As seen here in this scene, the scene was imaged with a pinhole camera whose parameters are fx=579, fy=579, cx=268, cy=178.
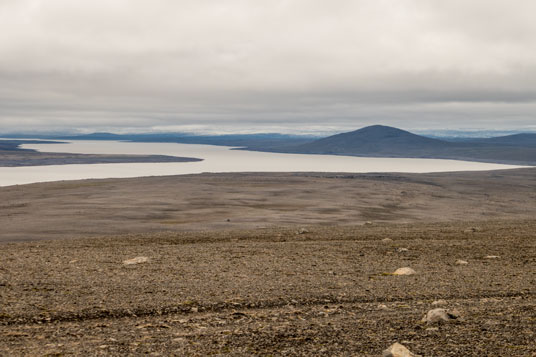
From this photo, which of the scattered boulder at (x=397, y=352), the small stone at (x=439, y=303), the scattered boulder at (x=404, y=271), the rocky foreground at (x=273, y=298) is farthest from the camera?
the scattered boulder at (x=404, y=271)

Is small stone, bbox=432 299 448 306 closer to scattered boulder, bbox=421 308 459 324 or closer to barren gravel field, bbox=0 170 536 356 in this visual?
barren gravel field, bbox=0 170 536 356

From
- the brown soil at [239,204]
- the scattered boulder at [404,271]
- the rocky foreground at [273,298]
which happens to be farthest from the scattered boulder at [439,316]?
the brown soil at [239,204]

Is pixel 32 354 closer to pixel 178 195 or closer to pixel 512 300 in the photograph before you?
pixel 512 300

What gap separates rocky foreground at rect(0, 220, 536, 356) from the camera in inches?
349

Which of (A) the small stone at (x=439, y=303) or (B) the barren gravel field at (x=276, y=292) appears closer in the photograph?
(B) the barren gravel field at (x=276, y=292)

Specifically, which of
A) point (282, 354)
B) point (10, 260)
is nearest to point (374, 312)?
point (282, 354)

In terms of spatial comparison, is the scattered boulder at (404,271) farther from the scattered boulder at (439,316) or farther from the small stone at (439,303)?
the scattered boulder at (439,316)

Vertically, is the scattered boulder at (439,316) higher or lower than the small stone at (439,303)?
higher

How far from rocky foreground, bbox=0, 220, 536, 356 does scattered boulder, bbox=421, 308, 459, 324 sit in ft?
0.07

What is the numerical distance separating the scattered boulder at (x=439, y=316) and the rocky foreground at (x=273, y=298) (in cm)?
2

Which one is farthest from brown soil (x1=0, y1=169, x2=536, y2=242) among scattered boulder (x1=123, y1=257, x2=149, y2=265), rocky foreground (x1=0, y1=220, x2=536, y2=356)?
rocky foreground (x1=0, y1=220, x2=536, y2=356)

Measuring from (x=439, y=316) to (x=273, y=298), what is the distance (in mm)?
3608

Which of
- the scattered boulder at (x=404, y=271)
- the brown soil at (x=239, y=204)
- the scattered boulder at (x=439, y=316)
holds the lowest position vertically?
the brown soil at (x=239, y=204)

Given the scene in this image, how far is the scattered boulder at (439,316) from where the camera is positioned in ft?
32.1
